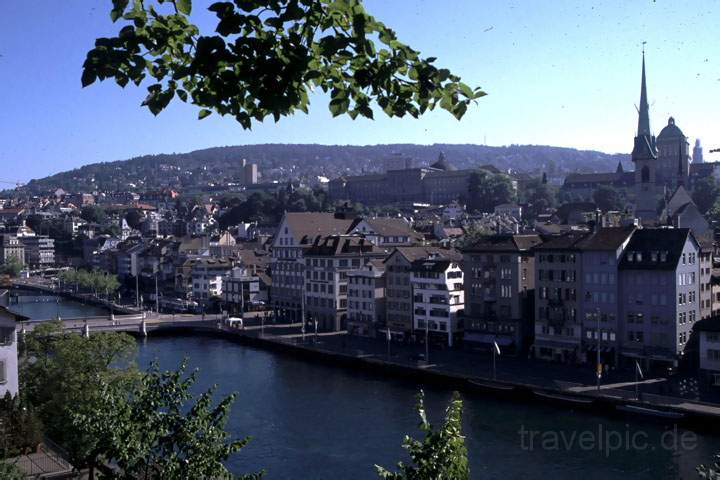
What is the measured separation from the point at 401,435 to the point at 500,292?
42.5 feet

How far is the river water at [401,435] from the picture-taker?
701 inches

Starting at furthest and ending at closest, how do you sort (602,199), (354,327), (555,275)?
(602,199), (354,327), (555,275)

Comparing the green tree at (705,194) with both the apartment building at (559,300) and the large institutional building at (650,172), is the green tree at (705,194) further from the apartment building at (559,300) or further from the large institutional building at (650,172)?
the apartment building at (559,300)

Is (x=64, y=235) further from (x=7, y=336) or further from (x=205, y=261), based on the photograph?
(x=7, y=336)

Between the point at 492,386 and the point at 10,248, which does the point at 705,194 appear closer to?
the point at 492,386

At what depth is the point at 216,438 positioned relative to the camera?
6.66 m

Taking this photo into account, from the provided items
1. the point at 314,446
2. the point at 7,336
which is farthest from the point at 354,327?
the point at 7,336

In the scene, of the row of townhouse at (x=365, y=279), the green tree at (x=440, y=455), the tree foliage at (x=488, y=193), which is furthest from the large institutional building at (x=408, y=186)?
the green tree at (x=440, y=455)

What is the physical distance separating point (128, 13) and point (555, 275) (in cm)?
2851

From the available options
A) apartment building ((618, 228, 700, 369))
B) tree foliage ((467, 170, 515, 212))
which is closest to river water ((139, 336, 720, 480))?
apartment building ((618, 228, 700, 369))

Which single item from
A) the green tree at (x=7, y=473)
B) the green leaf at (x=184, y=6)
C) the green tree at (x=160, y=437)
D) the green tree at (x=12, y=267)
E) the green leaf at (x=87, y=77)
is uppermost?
the green leaf at (x=184, y=6)

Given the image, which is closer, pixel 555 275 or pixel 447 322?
pixel 555 275

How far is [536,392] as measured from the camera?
80.1 feet

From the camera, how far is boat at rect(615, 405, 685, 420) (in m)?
21.0
